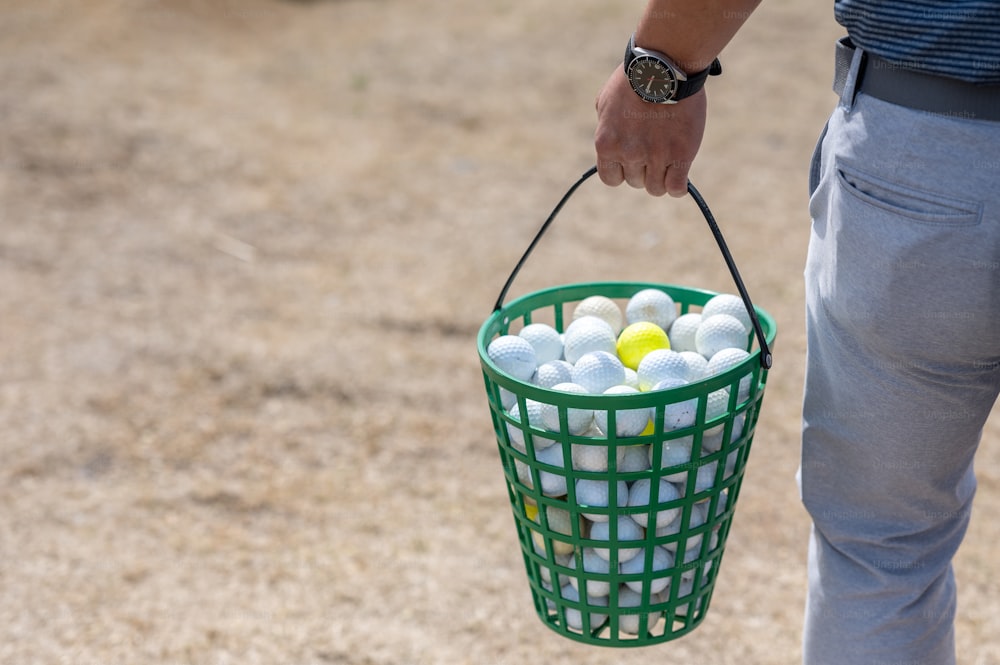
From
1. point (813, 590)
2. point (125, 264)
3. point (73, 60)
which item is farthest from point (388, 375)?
point (73, 60)

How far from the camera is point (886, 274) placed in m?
1.27

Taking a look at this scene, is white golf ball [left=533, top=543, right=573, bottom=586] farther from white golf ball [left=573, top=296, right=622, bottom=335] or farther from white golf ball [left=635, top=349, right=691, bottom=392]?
white golf ball [left=573, top=296, right=622, bottom=335]

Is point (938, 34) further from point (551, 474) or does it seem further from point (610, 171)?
point (551, 474)

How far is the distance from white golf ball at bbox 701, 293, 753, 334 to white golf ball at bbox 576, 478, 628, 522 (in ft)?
1.24

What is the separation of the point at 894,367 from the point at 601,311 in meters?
0.65

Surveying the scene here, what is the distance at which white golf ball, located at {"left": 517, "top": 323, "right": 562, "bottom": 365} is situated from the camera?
1.81 meters

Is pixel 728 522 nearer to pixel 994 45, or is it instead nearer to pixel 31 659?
pixel 994 45

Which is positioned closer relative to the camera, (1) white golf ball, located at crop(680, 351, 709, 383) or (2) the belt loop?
(2) the belt loop

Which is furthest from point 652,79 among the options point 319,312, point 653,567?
point 319,312

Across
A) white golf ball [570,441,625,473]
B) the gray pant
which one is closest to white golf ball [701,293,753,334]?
the gray pant

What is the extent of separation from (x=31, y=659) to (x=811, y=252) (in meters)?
1.78

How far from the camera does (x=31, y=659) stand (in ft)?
6.93

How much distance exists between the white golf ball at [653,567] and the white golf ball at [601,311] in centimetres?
45

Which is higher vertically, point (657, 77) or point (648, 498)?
point (657, 77)
